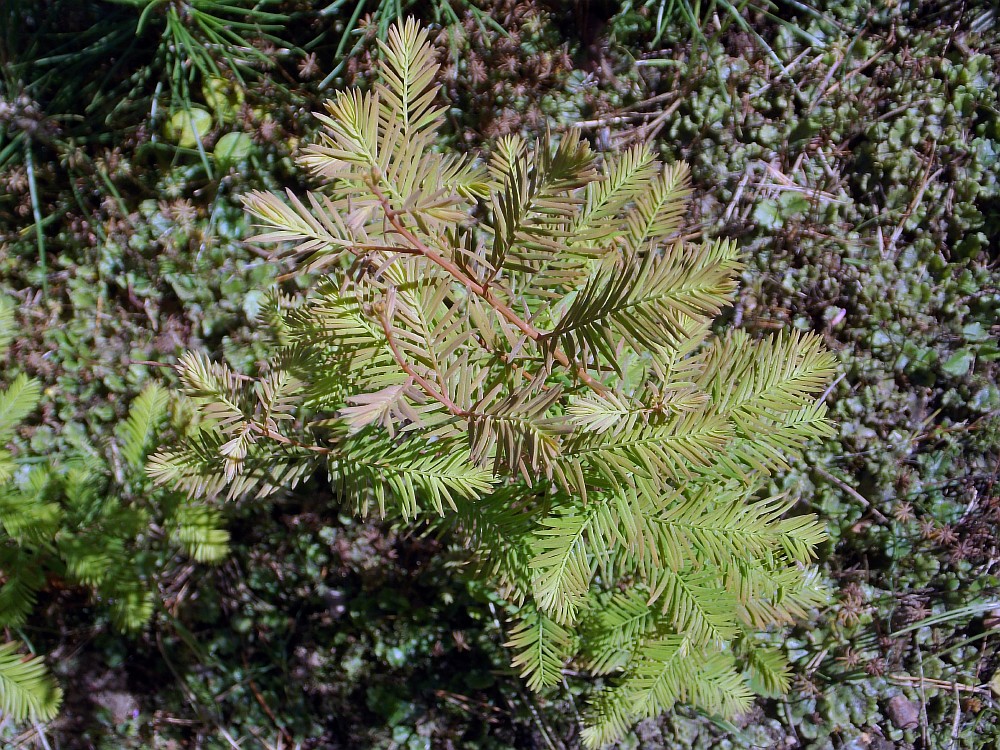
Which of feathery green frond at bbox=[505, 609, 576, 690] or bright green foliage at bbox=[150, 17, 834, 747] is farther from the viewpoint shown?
feathery green frond at bbox=[505, 609, 576, 690]

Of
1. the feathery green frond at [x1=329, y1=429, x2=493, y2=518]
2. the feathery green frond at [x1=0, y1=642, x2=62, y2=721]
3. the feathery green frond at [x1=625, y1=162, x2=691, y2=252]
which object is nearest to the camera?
the feathery green frond at [x1=329, y1=429, x2=493, y2=518]

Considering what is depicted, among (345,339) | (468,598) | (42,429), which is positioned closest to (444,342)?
(345,339)

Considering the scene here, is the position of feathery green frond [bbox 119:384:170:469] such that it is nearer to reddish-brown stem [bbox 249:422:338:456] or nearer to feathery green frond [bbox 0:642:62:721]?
feathery green frond [bbox 0:642:62:721]

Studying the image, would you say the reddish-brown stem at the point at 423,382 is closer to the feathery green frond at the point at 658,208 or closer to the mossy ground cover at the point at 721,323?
the feathery green frond at the point at 658,208

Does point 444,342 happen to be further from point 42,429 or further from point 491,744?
point 42,429

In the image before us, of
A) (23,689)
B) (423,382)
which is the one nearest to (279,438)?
(423,382)

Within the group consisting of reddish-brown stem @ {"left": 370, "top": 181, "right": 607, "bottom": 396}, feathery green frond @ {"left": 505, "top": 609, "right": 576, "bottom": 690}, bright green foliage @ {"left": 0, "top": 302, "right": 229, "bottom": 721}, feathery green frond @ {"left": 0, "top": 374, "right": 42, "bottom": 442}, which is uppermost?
reddish-brown stem @ {"left": 370, "top": 181, "right": 607, "bottom": 396}

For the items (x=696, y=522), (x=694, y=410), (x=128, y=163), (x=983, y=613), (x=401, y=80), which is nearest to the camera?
(x=401, y=80)

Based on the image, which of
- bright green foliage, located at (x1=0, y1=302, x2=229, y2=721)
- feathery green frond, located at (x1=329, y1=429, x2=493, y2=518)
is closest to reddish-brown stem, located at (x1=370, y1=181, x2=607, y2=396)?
feathery green frond, located at (x1=329, y1=429, x2=493, y2=518)

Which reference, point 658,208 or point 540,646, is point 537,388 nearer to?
point 658,208
